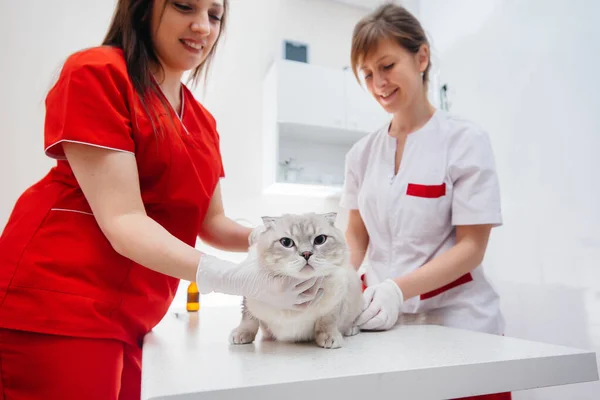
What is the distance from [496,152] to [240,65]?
5.67 feet

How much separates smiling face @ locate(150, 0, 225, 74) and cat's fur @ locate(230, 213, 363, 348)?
51 cm

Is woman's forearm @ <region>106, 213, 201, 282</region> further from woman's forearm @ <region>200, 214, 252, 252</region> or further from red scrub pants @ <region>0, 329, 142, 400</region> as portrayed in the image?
Result: woman's forearm @ <region>200, 214, 252, 252</region>

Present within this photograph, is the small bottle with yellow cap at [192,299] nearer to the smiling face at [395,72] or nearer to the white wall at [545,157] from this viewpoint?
the smiling face at [395,72]

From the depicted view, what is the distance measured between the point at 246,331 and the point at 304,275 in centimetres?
20

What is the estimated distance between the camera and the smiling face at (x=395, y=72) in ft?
4.24

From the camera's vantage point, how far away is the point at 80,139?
2.43 feet

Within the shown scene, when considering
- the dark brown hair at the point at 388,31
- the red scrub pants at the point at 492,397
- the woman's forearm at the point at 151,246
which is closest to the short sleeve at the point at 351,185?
the dark brown hair at the point at 388,31

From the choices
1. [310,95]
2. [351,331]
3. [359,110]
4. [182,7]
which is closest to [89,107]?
[182,7]

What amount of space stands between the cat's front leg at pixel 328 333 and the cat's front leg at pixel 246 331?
0.13 metres

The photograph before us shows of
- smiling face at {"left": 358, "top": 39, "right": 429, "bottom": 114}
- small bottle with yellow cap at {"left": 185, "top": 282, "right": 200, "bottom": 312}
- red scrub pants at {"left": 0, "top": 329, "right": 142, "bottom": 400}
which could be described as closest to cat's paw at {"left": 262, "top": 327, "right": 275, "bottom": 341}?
red scrub pants at {"left": 0, "top": 329, "right": 142, "bottom": 400}

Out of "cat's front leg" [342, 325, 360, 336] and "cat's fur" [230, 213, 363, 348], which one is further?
"cat's front leg" [342, 325, 360, 336]

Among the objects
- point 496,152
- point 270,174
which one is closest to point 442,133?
point 496,152

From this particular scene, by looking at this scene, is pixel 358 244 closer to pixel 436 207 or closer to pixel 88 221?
pixel 436 207

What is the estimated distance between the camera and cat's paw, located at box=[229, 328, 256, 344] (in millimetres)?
792
